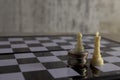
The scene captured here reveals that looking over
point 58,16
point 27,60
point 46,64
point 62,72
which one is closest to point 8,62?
point 27,60

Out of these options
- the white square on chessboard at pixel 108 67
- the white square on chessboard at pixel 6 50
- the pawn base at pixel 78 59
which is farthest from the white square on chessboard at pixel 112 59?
the white square on chessboard at pixel 6 50

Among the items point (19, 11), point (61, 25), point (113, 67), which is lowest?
point (113, 67)

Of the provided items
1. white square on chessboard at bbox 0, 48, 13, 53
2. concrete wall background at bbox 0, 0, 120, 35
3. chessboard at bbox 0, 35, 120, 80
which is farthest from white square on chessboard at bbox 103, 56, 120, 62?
concrete wall background at bbox 0, 0, 120, 35

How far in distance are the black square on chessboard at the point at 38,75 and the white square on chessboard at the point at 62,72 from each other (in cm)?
3

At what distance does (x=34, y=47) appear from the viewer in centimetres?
186

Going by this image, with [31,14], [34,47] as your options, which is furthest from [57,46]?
[31,14]

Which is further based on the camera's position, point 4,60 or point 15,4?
point 15,4

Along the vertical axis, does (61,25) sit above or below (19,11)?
below

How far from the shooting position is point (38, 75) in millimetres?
1159

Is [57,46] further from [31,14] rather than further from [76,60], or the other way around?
[31,14]

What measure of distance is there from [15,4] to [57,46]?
1.50m

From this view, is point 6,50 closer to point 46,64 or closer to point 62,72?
point 46,64

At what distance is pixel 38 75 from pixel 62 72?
0.15 meters

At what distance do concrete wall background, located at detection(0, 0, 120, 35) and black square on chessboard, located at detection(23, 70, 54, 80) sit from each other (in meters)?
2.06
